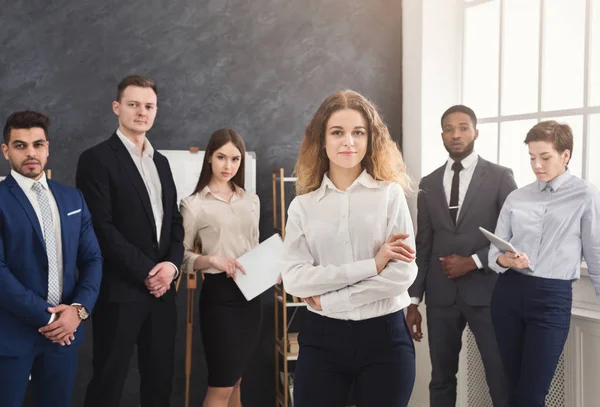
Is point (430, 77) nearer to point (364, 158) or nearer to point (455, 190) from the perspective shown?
point (455, 190)

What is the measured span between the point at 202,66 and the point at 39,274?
2014 mm

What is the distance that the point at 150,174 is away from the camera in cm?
289

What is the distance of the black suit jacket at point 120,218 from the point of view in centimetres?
270

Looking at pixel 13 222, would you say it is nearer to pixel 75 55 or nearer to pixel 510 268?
pixel 75 55

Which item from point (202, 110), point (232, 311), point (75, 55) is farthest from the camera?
point (202, 110)

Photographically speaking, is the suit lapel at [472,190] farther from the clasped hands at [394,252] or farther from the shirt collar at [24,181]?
the shirt collar at [24,181]

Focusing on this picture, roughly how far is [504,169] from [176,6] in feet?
7.95

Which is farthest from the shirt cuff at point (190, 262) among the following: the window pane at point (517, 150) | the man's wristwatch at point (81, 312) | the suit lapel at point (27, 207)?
the window pane at point (517, 150)

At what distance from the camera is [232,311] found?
298 cm

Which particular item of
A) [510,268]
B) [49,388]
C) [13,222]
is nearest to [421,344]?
[510,268]

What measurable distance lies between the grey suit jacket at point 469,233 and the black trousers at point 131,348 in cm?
141

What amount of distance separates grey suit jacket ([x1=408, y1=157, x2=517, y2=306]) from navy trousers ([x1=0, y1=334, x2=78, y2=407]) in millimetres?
1855

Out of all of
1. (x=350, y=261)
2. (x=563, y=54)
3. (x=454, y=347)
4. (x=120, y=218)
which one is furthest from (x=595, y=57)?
(x=120, y=218)

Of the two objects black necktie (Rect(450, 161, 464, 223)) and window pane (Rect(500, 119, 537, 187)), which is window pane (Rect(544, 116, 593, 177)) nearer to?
window pane (Rect(500, 119, 537, 187))
